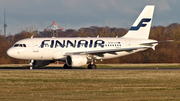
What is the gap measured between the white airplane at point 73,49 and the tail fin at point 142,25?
117 cm

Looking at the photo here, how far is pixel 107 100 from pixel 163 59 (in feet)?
160

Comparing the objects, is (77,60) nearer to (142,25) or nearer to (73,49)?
(73,49)

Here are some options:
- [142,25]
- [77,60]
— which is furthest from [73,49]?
[142,25]

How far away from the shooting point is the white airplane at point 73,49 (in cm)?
4028

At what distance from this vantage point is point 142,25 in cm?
4688

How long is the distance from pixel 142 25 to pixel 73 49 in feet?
35.8

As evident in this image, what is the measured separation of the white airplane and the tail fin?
46.2 inches

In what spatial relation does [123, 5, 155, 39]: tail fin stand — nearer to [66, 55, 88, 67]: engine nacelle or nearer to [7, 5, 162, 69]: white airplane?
[7, 5, 162, 69]: white airplane

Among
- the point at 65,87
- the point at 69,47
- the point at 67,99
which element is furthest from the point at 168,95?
the point at 69,47

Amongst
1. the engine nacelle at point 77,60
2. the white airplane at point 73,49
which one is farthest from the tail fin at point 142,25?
the engine nacelle at point 77,60

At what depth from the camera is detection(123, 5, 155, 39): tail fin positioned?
46531 mm

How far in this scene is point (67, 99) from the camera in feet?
51.1

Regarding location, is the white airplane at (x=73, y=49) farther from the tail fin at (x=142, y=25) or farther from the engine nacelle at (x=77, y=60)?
the tail fin at (x=142, y=25)

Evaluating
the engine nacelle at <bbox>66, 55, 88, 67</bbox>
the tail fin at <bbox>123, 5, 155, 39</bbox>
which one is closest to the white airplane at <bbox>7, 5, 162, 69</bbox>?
the engine nacelle at <bbox>66, 55, 88, 67</bbox>
